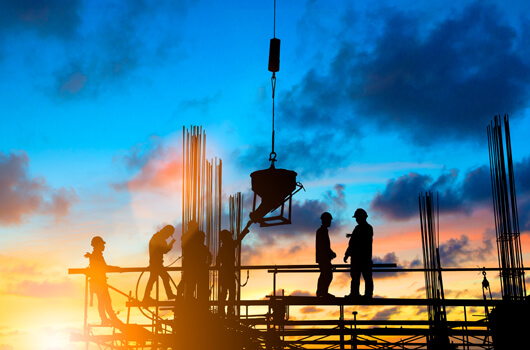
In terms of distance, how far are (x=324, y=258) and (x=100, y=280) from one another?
5.66 m

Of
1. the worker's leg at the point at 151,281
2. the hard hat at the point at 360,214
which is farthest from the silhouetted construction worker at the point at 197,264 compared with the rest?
the hard hat at the point at 360,214

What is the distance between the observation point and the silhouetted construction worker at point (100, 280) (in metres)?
14.7

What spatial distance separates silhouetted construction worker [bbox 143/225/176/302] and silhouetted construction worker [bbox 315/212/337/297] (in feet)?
11.5

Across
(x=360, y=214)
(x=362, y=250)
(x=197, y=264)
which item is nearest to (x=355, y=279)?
(x=362, y=250)

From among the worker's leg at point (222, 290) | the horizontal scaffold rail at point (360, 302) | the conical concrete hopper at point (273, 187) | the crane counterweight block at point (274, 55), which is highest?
the crane counterweight block at point (274, 55)

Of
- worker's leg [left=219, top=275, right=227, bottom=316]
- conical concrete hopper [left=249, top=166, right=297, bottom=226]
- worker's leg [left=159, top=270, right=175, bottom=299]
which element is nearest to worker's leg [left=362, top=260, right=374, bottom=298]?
conical concrete hopper [left=249, top=166, right=297, bottom=226]

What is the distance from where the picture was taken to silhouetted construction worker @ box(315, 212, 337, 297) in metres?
12.9

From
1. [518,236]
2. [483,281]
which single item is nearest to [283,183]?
[518,236]

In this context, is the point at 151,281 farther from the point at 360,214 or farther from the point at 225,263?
the point at 360,214

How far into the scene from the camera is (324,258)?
13.0 meters

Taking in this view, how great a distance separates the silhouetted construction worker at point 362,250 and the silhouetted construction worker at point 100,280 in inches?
231

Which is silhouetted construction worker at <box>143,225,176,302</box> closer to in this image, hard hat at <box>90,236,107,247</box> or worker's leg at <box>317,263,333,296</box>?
hard hat at <box>90,236,107,247</box>

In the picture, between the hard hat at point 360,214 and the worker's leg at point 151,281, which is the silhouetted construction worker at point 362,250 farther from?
the worker's leg at point 151,281

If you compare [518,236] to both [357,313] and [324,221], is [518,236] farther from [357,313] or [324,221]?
[324,221]
